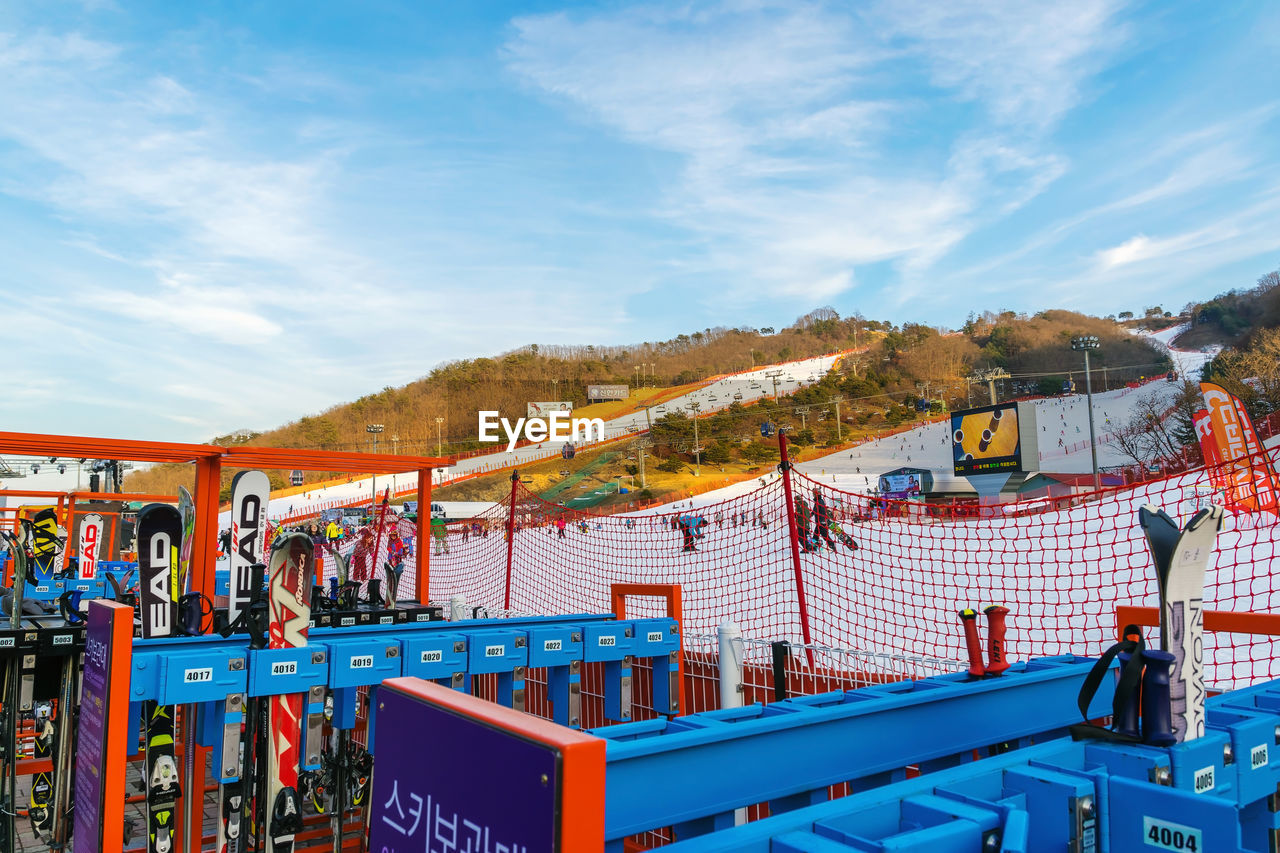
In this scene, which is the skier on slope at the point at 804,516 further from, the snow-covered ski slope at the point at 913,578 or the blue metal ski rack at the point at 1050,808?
the blue metal ski rack at the point at 1050,808

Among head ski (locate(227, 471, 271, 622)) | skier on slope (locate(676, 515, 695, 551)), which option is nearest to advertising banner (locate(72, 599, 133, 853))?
head ski (locate(227, 471, 271, 622))

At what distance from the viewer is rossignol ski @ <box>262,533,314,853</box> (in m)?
3.58

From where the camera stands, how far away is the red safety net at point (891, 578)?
7172 millimetres

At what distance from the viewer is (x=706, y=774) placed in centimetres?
198

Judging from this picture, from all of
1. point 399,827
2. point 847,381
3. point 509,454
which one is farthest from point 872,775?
point 847,381

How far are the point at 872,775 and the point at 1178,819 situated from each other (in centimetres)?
107

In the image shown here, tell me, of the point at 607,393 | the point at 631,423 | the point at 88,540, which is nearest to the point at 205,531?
the point at 88,540

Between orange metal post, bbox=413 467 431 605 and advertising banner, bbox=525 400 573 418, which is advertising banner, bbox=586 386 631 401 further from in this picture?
orange metal post, bbox=413 467 431 605

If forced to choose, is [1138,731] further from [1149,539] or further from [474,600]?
[474,600]

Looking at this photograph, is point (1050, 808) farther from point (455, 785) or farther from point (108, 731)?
point (108, 731)

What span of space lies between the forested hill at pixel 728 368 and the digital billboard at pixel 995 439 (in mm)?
54184

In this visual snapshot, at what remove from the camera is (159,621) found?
17.8 feet

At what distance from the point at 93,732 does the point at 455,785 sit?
9.50 feet

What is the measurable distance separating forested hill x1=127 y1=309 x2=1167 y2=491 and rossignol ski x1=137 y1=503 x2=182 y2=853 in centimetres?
8822
